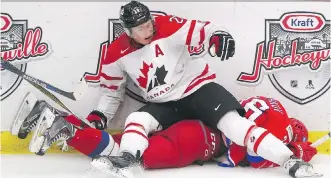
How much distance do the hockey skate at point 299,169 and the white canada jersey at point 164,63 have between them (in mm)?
534

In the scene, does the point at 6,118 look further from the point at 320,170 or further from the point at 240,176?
the point at 320,170

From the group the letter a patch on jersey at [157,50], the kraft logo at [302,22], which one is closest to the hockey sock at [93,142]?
the letter a patch on jersey at [157,50]

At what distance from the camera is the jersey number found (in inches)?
89.9

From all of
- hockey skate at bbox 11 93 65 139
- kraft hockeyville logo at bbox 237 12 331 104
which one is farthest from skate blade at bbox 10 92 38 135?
kraft hockeyville logo at bbox 237 12 331 104

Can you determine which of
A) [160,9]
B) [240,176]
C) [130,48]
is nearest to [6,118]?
[130,48]

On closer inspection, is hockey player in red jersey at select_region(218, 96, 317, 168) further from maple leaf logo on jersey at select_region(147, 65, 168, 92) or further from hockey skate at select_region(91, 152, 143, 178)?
hockey skate at select_region(91, 152, 143, 178)

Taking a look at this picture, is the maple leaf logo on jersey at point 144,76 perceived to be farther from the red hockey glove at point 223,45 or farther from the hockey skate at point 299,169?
the hockey skate at point 299,169

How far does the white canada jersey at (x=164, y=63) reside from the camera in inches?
90.4

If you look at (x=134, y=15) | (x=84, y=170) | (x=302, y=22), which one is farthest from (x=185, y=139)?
(x=302, y=22)

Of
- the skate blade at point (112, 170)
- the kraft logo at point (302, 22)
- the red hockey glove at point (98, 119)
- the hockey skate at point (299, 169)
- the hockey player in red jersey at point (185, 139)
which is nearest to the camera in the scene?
the skate blade at point (112, 170)

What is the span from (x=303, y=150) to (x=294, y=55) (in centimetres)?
56

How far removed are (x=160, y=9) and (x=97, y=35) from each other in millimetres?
332

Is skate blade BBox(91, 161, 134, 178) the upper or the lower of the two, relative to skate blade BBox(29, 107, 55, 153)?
lower

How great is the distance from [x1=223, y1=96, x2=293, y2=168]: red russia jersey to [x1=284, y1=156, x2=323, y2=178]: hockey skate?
0.15 m
